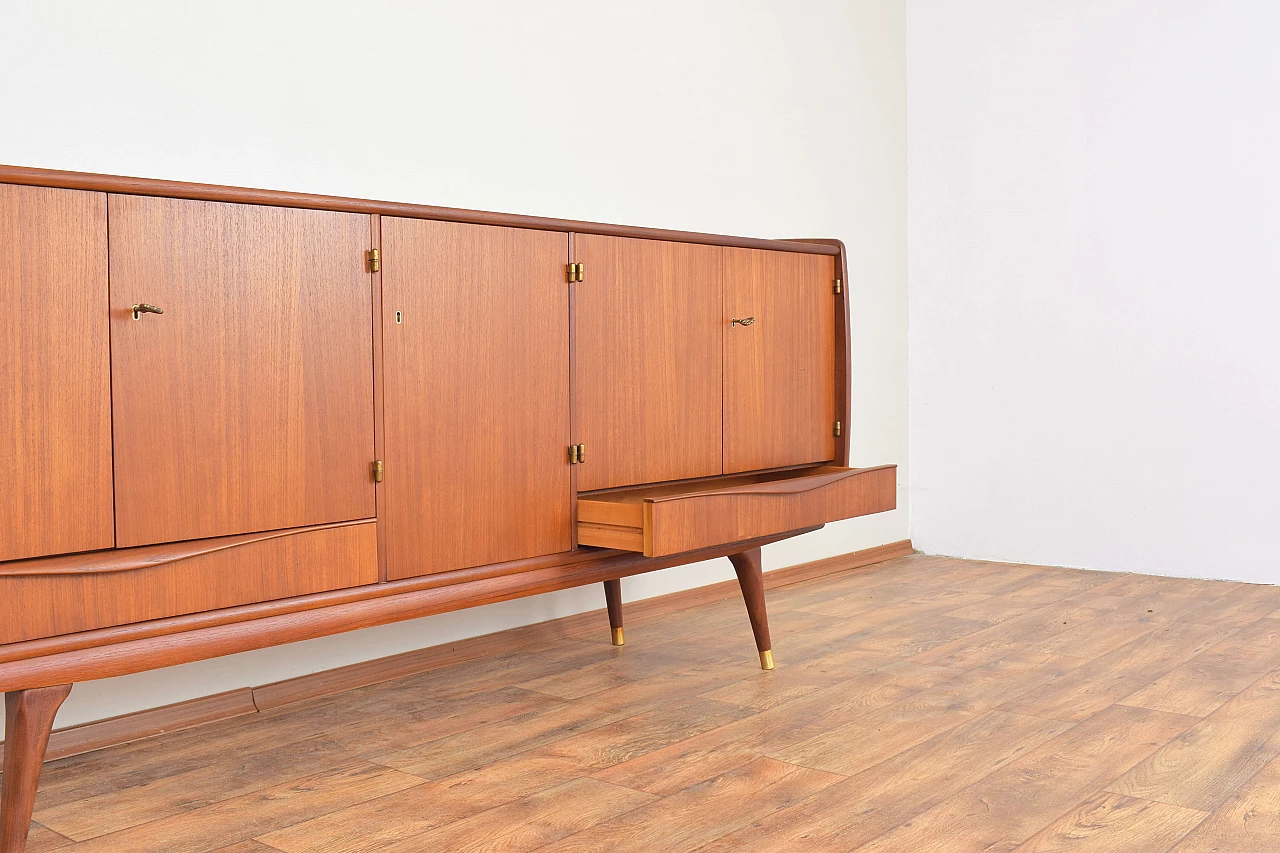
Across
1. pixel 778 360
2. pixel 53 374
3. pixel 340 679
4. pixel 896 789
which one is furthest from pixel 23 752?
pixel 778 360

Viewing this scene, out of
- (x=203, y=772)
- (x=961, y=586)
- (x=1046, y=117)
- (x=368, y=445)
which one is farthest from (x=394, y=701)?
(x=1046, y=117)

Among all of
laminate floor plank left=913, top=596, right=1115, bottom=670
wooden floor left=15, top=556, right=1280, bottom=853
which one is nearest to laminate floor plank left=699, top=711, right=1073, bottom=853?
wooden floor left=15, top=556, right=1280, bottom=853

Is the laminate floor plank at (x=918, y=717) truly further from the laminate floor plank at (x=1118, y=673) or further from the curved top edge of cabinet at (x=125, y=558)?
the curved top edge of cabinet at (x=125, y=558)

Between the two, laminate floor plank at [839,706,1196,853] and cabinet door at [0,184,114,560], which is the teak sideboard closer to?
cabinet door at [0,184,114,560]

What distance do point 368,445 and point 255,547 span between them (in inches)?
8.7

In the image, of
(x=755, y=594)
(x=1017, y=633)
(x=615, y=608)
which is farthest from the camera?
(x=1017, y=633)

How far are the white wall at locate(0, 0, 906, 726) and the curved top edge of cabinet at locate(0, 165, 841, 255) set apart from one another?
59 cm

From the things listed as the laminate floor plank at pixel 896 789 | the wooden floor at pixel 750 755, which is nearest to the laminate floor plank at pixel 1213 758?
the wooden floor at pixel 750 755

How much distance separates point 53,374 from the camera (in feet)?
4.40

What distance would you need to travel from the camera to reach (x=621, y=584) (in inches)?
111

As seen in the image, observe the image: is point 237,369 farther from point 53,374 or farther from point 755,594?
point 755,594

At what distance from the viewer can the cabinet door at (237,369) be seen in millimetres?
1411

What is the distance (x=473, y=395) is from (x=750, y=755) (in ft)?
2.40

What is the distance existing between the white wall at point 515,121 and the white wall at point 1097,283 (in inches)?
6.3
